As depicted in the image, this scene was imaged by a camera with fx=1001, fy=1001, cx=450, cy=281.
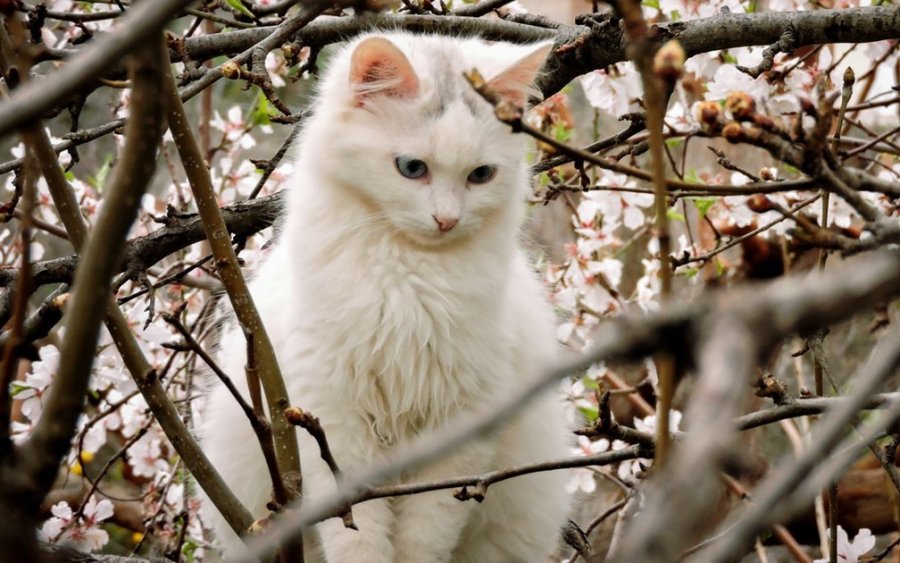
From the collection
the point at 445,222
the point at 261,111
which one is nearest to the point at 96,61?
A: the point at 445,222

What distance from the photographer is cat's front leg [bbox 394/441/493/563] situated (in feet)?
7.95

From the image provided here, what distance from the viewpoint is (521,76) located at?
239cm

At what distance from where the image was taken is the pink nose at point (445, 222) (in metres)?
2.39

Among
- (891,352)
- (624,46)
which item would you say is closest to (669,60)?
(891,352)

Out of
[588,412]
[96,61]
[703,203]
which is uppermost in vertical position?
[96,61]

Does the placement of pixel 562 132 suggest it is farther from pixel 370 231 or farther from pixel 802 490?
pixel 802 490

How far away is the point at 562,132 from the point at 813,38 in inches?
74.4

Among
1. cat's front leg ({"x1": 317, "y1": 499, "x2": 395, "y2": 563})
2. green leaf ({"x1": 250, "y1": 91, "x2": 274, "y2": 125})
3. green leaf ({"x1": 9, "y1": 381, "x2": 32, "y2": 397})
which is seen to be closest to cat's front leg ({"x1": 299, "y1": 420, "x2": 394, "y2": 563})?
cat's front leg ({"x1": 317, "y1": 499, "x2": 395, "y2": 563})

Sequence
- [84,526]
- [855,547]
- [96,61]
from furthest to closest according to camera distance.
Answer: [84,526] < [855,547] < [96,61]

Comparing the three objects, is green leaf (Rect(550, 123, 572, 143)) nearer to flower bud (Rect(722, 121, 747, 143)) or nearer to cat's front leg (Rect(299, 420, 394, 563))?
cat's front leg (Rect(299, 420, 394, 563))

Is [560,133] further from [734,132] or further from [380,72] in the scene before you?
[734,132]

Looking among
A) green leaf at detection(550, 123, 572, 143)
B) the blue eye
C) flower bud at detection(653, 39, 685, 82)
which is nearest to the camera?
flower bud at detection(653, 39, 685, 82)

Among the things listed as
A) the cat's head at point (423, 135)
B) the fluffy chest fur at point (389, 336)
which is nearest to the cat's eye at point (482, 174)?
the cat's head at point (423, 135)

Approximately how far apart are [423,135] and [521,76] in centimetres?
27
